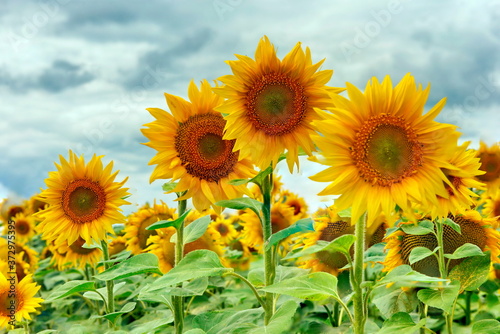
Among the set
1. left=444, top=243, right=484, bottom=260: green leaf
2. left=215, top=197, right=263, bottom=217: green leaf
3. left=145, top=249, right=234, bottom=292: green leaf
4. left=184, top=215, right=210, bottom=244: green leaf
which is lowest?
left=444, top=243, right=484, bottom=260: green leaf

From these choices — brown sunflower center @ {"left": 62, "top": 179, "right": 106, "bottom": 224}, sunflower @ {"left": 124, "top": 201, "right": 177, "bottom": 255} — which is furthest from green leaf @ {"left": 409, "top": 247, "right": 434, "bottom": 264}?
sunflower @ {"left": 124, "top": 201, "right": 177, "bottom": 255}

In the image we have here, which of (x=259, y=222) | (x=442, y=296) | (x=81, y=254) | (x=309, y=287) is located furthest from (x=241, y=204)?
(x=81, y=254)

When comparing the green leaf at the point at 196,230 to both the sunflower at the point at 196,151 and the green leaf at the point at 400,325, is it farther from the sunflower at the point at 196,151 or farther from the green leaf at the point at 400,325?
the green leaf at the point at 400,325

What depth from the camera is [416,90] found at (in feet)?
5.63

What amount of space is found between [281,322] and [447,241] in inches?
51.5

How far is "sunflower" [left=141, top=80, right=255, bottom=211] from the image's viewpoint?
87.4 inches

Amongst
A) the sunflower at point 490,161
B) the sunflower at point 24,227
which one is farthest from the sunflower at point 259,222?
the sunflower at point 24,227

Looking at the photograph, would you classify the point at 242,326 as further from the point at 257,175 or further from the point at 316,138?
the point at 316,138

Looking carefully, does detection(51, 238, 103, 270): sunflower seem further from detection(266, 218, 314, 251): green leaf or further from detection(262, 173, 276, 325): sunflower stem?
detection(266, 218, 314, 251): green leaf

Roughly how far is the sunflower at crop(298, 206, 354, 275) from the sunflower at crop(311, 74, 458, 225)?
1.35 m

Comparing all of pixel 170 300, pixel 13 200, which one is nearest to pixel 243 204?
pixel 170 300

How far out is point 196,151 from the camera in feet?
7.38

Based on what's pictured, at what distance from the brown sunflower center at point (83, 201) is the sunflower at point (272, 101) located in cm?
118

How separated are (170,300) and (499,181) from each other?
3.90 metres
